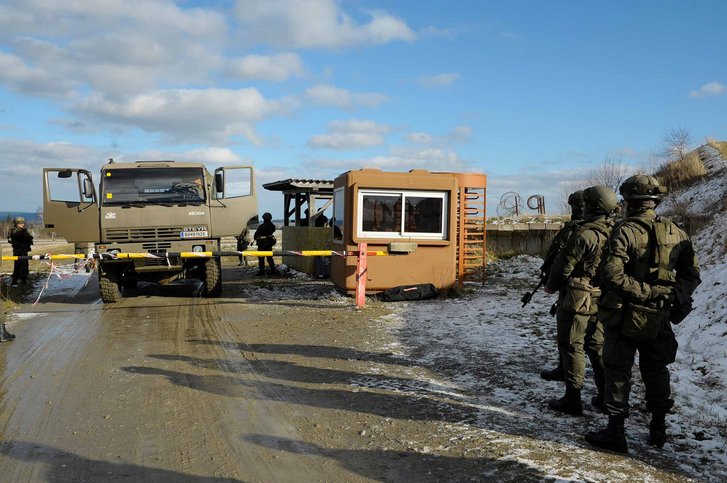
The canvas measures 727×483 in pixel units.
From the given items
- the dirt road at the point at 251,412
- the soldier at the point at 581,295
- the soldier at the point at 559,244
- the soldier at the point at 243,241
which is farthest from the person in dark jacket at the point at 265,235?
the soldier at the point at 581,295

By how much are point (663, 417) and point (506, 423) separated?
1109mm

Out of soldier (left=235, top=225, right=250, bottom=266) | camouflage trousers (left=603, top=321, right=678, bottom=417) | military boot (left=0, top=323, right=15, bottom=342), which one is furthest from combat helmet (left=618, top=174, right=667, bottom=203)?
soldier (left=235, top=225, right=250, bottom=266)

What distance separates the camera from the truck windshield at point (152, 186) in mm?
10484

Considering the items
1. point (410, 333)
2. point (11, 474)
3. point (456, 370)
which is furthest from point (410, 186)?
point (11, 474)

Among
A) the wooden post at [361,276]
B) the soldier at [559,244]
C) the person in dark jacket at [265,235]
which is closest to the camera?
the soldier at [559,244]

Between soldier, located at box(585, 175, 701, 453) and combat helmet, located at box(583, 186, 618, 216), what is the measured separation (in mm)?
675

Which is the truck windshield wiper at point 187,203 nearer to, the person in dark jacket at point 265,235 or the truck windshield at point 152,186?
the truck windshield at point 152,186

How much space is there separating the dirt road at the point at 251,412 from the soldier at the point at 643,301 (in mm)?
425

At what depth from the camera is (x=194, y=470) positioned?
11.6ft

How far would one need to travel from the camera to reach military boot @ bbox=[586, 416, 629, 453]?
379 centimetres

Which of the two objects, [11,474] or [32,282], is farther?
[32,282]

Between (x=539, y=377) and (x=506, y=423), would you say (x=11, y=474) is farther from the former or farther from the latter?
(x=539, y=377)

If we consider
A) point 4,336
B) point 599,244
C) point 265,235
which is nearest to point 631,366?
point 599,244

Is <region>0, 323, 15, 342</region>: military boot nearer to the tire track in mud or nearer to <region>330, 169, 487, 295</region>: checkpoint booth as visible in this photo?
the tire track in mud
